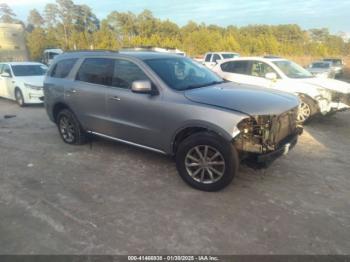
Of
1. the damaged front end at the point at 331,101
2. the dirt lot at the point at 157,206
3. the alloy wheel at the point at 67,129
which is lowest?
the dirt lot at the point at 157,206

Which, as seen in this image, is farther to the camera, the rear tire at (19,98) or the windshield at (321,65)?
the windshield at (321,65)

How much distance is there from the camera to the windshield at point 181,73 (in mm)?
4464

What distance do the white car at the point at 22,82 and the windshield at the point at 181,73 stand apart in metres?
6.53

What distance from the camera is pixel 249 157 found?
3.89 metres

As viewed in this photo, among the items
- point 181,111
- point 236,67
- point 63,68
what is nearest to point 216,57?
point 236,67

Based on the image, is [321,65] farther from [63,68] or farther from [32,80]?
[63,68]

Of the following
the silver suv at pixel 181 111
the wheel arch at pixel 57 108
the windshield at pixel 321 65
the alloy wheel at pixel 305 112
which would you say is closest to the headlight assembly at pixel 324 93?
the alloy wheel at pixel 305 112

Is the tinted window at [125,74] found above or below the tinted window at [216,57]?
above

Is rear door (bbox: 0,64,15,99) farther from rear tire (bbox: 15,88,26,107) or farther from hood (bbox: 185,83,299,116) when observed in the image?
hood (bbox: 185,83,299,116)

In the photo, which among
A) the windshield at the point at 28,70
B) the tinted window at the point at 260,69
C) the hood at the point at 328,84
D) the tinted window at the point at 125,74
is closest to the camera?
the tinted window at the point at 125,74

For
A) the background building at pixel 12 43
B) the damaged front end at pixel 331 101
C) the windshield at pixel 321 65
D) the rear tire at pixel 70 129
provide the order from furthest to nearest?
the background building at pixel 12 43, the windshield at pixel 321 65, the damaged front end at pixel 331 101, the rear tire at pixel 70 129

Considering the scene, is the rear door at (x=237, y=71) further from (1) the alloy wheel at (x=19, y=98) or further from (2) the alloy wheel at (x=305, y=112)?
(1) the alloy wheel at (x=19, y=98)

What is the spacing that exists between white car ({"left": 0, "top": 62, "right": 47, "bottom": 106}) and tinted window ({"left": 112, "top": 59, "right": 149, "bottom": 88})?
19.8ft

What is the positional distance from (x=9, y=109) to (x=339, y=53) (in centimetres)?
5130
